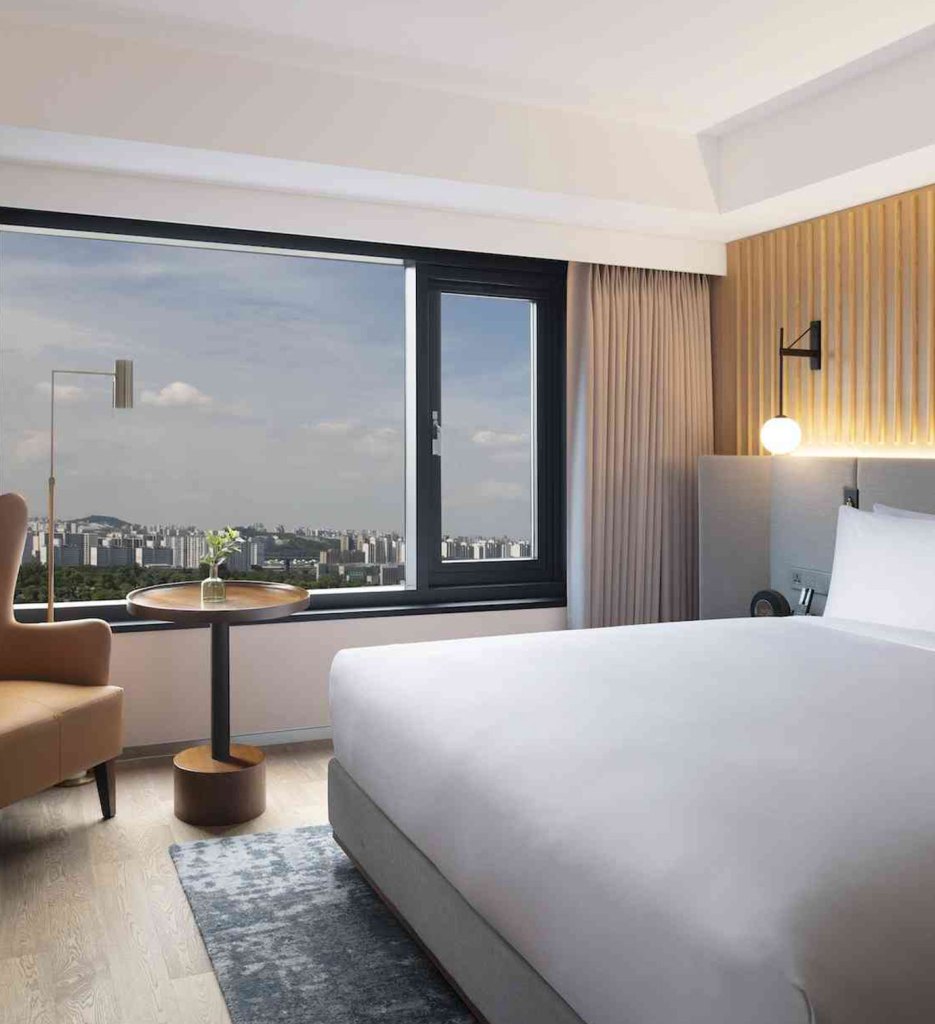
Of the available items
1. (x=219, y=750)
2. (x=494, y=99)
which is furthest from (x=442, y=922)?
(x=494, y=99)

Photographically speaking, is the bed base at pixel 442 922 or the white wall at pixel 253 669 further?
the white wall at pixel 253 669

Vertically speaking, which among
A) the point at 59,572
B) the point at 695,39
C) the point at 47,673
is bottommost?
the point at 47,673

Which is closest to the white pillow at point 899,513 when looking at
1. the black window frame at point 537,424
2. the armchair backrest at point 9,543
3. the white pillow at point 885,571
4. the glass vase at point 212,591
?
the white pillow at point 885,571

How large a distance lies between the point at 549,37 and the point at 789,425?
188 cm

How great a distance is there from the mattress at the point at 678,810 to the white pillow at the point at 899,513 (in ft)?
2.58

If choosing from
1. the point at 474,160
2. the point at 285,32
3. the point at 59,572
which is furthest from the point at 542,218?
the point at 59,572

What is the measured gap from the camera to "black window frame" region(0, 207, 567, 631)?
4059 millimetres

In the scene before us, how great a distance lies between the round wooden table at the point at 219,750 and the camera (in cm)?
331

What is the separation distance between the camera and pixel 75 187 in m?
3.76

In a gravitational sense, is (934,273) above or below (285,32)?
below

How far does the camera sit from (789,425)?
4.26 metres

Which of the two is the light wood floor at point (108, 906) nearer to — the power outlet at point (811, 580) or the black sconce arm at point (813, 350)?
the power outlet at point (811, 580)

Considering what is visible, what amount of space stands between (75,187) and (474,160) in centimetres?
150

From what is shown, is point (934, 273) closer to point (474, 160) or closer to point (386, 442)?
point (474, 160)
